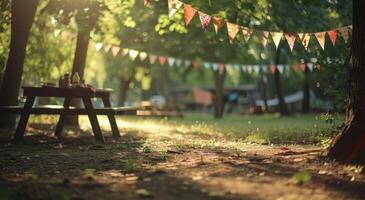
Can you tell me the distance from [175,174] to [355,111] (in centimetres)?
262

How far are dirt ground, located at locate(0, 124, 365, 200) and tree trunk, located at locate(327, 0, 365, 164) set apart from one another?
0.78ft

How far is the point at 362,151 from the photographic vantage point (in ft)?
22.1

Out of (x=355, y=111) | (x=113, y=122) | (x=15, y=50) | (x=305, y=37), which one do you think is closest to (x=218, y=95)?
(x=305, y=37)

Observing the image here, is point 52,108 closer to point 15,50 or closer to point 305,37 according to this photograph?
point 15,50

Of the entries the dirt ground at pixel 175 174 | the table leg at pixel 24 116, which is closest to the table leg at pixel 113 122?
the table leg at pixel 24 116

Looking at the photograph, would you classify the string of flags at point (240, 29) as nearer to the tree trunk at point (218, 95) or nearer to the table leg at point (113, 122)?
the table leg at point (113, 122)

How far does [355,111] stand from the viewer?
23.0 ft

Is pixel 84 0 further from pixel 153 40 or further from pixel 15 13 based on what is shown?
pixel 153 40

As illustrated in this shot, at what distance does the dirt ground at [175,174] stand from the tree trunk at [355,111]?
0.24 metres

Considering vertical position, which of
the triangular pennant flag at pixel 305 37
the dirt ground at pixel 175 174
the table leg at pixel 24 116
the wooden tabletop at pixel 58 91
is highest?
the triangular pennant flag at pixel 305 37

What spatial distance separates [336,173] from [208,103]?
145 feet

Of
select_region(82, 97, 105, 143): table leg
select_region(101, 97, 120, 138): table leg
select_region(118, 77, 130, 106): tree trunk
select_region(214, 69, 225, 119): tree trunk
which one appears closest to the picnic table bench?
select_region(82, 97, 105, 143): table leg

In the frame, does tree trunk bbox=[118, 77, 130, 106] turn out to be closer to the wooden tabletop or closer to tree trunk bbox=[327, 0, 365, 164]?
the wooden tabletop

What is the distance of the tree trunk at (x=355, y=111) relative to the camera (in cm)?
678
